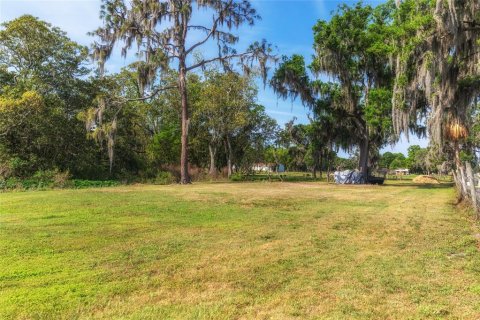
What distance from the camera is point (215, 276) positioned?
4.32 metres

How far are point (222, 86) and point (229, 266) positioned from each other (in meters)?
27.2

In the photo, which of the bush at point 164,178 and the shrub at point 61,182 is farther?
the bush at point 164,178

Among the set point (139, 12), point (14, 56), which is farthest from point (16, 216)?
point (14, 56)

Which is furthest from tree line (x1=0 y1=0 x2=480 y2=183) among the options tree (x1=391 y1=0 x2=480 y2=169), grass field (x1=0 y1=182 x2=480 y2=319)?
grass field (x1=0 y1=182 x2=480 y2=319)

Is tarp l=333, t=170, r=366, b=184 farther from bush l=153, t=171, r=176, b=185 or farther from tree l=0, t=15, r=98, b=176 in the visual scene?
tree l=0, t=15, r=98, b=176

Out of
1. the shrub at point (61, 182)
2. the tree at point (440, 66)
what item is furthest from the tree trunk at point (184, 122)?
the tree at point (440, 66)

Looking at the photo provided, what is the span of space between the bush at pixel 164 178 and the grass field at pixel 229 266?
1389cm

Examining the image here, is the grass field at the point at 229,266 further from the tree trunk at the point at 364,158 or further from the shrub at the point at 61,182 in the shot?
the tree trunk at the point at 364,158

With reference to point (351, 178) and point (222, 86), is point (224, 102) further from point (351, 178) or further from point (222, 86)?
point (351, 178)

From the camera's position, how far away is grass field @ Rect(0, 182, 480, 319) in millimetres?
3410

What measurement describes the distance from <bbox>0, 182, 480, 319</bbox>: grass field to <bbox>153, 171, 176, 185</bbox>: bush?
1389 centimetres

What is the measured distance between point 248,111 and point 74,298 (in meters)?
30.5

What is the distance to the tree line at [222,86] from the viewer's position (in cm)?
1600

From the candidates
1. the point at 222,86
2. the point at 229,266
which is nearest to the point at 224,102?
the point at 222,86
